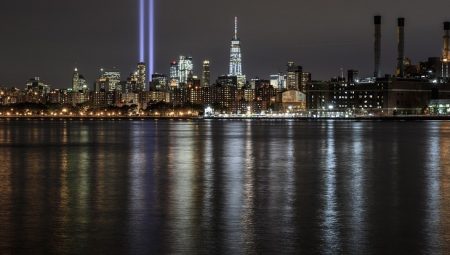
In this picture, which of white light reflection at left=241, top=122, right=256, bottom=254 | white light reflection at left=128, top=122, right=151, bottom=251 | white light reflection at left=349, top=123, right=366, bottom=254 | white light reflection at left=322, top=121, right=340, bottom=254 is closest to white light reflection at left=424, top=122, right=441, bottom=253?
white light reflection at left=349, top=123, right=366, bottom=254

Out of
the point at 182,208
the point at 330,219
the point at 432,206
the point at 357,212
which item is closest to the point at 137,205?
the point at 182,208

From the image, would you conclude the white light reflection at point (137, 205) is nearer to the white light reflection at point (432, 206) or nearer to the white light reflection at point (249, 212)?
the white light reflection at point (249, 212)

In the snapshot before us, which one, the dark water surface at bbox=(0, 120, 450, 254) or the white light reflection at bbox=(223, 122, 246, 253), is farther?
the white light reflection at bbox=(223, 122, 246, 253)

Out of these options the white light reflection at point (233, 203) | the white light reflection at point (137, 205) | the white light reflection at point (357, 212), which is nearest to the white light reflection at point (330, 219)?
the white light reflection at point (357, 212)

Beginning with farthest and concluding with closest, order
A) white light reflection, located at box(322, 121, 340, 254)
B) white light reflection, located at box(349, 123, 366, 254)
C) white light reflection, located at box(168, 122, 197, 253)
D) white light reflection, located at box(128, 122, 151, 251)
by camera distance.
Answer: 1. white light reflection, located at box(128, 122, 151, 251)
2. white light reflection, located at box(168, 122, 197, 253)
3. white light reflection, located at box(349, 123, 366, 254)
4. white light reflection, located at box(322, 121, 340, 254)

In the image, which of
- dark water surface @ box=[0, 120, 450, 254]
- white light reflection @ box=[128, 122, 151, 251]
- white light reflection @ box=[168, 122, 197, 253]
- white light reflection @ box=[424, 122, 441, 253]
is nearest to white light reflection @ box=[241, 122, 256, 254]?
dark water surface @ box=[0, 120, 450, 254]

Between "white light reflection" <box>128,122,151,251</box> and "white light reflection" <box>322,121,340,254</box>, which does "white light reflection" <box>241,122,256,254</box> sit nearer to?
"white light reflection" <box>322,121,340,254</box>

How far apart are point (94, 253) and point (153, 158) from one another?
23286mm

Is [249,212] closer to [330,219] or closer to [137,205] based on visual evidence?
[330,219]

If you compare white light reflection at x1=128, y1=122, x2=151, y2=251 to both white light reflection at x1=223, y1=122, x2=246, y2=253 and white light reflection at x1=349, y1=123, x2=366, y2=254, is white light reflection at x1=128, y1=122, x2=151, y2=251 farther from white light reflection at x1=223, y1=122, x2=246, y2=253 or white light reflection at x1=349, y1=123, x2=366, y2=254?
white light reflection at x1=349, y1=123, x2=366, y2=254

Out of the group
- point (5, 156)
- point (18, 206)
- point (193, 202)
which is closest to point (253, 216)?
point (193, 202)

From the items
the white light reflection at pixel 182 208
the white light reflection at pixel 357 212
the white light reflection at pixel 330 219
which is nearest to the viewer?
the white light reflection at pixel 330 219

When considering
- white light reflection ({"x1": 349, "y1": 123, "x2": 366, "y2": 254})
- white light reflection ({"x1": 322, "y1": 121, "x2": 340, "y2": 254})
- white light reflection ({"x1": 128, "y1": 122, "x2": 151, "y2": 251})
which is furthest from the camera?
white light reflection ({"x1": 128, "y1": 122, "x2": 151, "y2": 251})

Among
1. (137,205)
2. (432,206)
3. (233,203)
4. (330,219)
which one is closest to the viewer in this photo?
(330,219)
